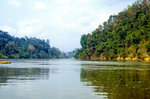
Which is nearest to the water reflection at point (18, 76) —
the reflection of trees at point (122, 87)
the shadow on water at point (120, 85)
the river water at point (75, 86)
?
the river water at point (75, 86)

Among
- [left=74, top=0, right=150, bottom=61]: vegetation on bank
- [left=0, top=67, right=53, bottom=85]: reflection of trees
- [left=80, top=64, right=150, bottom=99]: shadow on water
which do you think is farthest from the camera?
[left=74, top=0, right=150, bottom=61]: vegetation on bank

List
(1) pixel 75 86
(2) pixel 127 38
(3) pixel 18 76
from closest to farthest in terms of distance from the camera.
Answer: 1. (1) pixel 75 86
2. (3) pixel 18 76
3. (2) pixel 127 38

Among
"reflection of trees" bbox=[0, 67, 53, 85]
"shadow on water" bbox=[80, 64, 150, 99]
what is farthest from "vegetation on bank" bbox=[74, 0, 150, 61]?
"reflection of trees" bbox=[0, 67, 53, 85]

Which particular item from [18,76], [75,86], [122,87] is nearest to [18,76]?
[18,76]

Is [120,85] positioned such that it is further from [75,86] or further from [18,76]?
[18,76]

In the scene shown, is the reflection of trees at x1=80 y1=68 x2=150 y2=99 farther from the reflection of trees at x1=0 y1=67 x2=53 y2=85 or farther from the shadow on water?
the reflection of trees at x1=0 y1=67 x2=53 y2=85

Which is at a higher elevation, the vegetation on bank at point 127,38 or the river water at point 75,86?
the vegetation on bank at point 127,38

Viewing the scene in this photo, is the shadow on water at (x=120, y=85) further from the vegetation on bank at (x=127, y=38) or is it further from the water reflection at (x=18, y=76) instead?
the vegetation on bank at (x=127, y=38)

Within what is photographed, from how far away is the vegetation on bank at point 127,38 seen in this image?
276ft

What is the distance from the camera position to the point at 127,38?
303 ft

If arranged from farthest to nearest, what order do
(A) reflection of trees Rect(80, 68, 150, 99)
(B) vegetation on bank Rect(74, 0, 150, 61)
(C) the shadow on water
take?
(B) vegetation on bank Rect(74, 0, 150, 61), (C) the shadow on water, (A) reflection of trees Rect(80, 68, 150, 99)

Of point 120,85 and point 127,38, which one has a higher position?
point 127,38

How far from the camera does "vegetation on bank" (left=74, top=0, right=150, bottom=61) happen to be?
276 feet

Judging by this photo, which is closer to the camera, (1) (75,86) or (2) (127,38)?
(1) (75,86)
